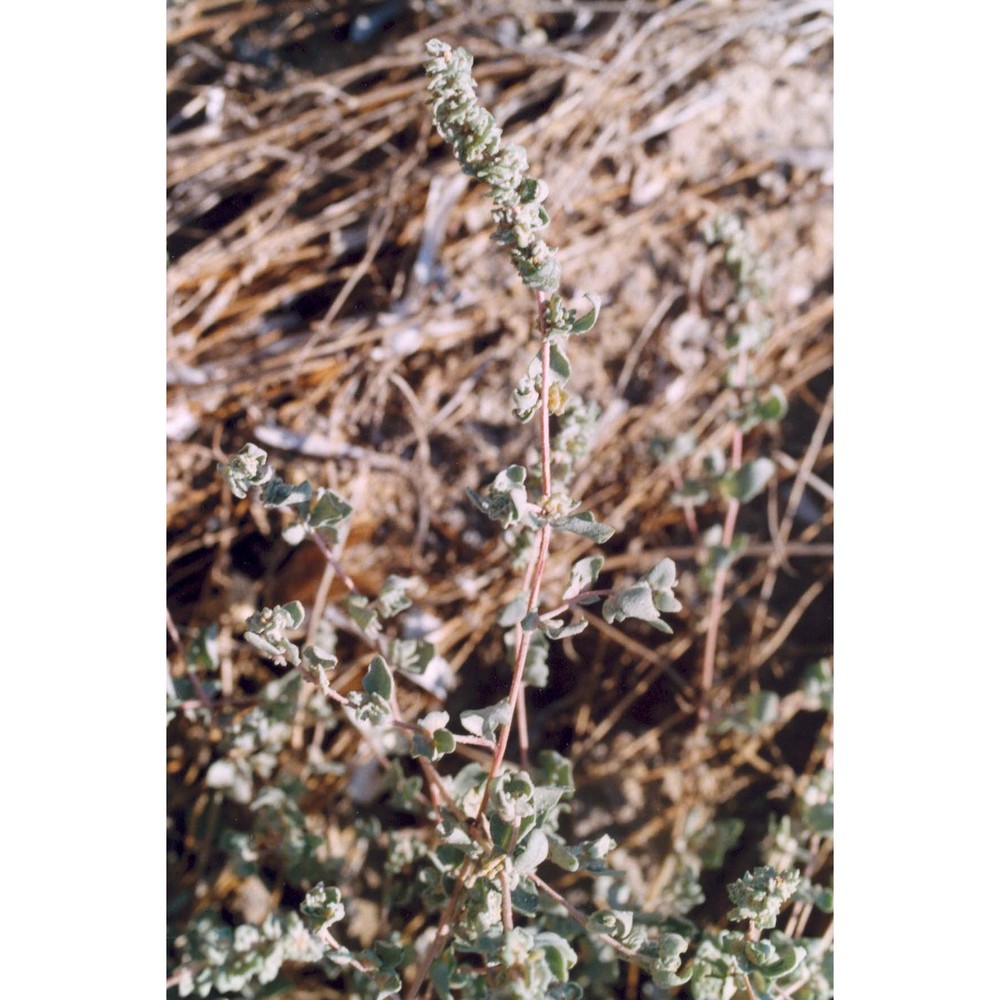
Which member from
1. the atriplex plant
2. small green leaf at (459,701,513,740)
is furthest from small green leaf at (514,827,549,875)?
small green leaf at (459,701,513,740)

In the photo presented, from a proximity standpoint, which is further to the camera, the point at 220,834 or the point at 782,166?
the point at 782,166

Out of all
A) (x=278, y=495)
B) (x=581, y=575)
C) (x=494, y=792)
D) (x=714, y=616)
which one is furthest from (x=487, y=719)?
(x=714, y=616)

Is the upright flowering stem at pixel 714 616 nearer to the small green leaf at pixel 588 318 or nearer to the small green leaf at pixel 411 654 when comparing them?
the small green leaf at pixel 411 654

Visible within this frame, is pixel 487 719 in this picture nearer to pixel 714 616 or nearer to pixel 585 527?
pixel 585 527

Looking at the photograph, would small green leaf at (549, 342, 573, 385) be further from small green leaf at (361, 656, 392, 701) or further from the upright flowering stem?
the upright flowering stem
